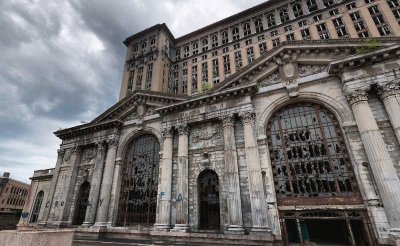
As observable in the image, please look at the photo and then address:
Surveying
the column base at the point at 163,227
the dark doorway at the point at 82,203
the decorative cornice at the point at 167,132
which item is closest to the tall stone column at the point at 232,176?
the column base at the point at 163,227

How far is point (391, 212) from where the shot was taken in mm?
9875

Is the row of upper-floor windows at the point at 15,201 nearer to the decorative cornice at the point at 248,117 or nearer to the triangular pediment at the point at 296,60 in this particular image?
the triangular pediment at the point at 296,60

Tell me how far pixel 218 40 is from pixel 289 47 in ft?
114

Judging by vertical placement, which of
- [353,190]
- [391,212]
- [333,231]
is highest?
[353,190]

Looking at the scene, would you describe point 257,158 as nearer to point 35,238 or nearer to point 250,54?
point 35,238

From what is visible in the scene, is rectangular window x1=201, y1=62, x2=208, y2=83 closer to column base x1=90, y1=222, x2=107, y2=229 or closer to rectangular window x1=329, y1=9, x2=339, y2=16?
rectangular window x1=329, y1=9, x2=339, y2=16

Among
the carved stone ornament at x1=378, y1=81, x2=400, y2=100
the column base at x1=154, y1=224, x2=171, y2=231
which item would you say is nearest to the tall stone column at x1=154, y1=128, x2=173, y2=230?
the column base at x1=154, y1=224, x2=171, y2=231

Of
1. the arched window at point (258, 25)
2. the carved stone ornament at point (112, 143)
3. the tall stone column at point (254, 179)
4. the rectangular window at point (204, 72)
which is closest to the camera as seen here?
the tall stone column at point (254, 179)

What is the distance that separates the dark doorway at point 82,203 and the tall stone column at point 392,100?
2381 cm

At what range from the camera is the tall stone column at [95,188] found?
17484 millimetres

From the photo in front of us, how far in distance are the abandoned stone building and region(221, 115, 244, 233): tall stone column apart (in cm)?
7

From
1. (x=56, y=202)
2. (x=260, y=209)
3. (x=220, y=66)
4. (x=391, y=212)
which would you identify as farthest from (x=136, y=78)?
(x=391, y=212)

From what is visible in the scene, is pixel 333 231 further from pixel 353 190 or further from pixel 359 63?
pixel 359 63

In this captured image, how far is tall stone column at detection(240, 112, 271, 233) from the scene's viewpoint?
478 inches
